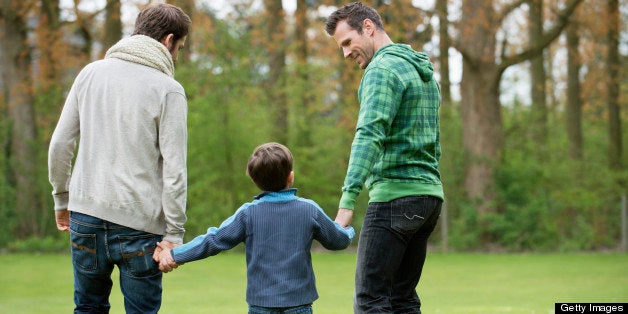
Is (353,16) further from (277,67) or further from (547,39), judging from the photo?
(277,67)

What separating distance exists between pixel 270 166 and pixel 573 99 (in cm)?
1746

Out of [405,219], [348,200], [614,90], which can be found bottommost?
[405,219]

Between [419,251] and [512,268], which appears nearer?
[419,251]

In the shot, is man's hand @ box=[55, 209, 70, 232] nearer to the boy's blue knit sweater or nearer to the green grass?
the boy's blue knit sweater

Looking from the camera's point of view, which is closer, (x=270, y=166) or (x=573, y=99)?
(x=270, y=166)

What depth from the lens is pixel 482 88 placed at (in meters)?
15.6

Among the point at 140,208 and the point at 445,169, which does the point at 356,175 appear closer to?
the point at 140,208

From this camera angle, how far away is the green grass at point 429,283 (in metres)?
8.32

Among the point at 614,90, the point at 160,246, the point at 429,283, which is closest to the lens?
the point at 160,246

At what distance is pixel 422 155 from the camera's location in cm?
401

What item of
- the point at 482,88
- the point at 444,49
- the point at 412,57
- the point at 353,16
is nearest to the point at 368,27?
the point at 353,16

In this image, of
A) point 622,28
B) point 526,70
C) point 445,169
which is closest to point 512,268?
point 445,169

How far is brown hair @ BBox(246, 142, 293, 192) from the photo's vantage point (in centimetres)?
391

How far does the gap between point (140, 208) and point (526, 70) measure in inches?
1189
